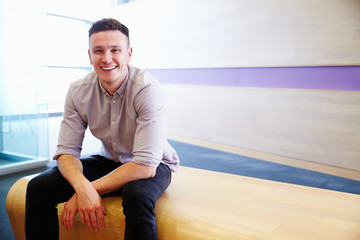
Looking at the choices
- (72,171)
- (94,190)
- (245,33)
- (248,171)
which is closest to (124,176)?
(94,190)

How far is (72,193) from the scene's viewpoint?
1.44 m

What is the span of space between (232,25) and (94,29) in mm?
2776

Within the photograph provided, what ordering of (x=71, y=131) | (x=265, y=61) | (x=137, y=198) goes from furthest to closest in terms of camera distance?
(x=265, y=61)
(x=71, y=131)
(x=137, y=198)

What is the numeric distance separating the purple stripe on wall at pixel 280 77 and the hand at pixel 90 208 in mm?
2611

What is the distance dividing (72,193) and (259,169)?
226 cm

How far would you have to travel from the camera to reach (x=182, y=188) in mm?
1595

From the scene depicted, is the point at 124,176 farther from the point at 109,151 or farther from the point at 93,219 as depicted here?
the point at 109,151

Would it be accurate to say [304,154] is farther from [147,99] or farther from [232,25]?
[147,99]

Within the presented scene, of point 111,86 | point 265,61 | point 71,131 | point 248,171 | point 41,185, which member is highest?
point 265,61

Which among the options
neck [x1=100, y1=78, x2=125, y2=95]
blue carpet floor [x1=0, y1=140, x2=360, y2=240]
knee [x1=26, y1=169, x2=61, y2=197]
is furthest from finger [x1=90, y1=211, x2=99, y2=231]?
blue carpet floor [x1=0, y1=140, x2=360, y2=240]

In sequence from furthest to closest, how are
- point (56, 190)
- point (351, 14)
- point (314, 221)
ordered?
point (351, 14)
point (56, 190)
point (314, 221)

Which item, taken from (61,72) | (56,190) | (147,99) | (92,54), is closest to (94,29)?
(92,54)

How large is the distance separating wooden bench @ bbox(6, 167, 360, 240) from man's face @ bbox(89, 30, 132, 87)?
53cm

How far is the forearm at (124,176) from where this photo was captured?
4.30ft
